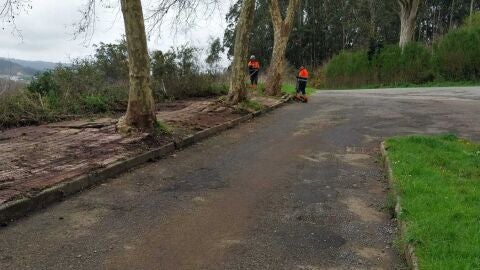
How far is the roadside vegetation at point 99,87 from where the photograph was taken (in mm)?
12684

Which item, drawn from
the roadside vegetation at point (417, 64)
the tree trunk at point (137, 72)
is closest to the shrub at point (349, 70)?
the roadside vegetation at point (417, 64)

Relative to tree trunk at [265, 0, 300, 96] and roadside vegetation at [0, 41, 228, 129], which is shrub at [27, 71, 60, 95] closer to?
roadside vegetation at [0, 41, 228, 129]

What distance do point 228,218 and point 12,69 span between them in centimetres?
1002

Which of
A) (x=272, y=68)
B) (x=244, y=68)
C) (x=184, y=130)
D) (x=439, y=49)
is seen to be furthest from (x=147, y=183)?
(x=439, y=49)

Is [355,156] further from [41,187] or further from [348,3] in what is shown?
[348,3]

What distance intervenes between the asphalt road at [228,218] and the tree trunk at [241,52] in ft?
19.7

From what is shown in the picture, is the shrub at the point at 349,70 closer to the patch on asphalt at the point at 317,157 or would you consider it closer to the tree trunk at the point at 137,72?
the patch on asphalt at the point at 317,157

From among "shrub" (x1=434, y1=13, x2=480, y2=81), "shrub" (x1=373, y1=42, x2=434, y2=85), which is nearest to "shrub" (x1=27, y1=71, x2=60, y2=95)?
"shrub" (x1=434, y1=13, x2=480, y2=81)

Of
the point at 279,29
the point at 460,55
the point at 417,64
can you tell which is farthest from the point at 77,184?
the point at 417,64

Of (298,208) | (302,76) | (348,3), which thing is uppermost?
→ (348,3)

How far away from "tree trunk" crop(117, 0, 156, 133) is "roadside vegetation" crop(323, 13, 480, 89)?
2925 centimetres

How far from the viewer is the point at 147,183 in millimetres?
7508

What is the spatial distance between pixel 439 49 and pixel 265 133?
29.5 meters

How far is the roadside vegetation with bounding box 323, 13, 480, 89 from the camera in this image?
3506 cm
